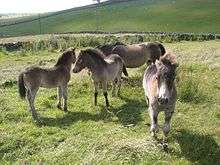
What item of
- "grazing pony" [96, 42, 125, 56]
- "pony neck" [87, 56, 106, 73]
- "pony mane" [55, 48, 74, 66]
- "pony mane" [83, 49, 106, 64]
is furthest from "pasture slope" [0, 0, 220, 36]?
"pony mane" [55, 48, 74, 66]

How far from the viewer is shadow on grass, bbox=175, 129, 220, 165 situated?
484 inches

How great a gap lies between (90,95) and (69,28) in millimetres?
56213

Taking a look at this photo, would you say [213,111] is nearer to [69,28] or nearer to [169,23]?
[169,23]

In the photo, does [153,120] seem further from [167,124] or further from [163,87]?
[163,87]

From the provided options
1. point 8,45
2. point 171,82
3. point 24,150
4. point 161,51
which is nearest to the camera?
point 171,82

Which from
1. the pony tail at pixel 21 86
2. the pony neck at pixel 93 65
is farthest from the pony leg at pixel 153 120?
the pony tail at pixel 21 86

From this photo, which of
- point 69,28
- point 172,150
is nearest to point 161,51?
point 172,150

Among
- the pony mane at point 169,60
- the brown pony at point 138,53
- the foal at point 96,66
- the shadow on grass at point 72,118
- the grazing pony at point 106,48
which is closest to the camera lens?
the pony mane at point 169,60

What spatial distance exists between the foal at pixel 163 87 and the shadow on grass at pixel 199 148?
713mm

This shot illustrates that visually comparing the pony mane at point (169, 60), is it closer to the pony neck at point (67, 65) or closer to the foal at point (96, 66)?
the foal at point (96, 66)

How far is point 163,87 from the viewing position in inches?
453

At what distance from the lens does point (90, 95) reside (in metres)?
18.9

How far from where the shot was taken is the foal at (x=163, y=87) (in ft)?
37.8

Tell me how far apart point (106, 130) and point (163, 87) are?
370cm
